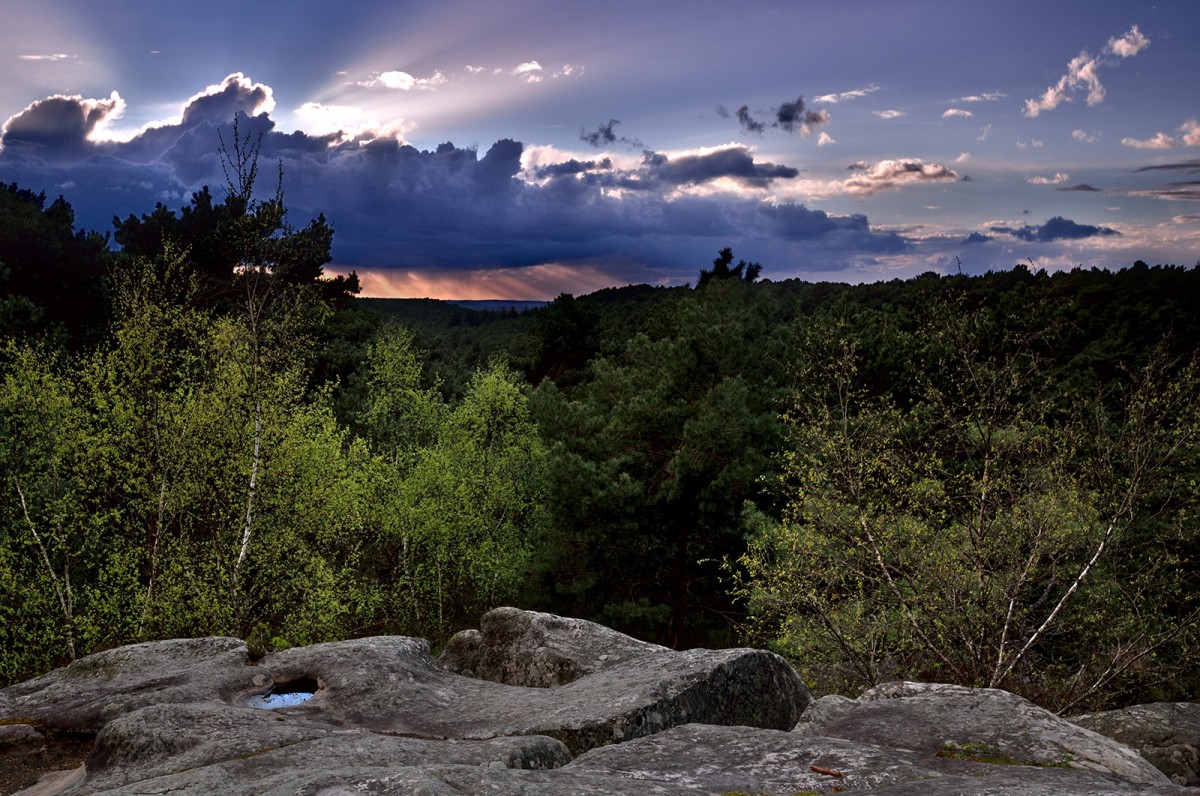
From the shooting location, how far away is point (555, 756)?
29.3 ft

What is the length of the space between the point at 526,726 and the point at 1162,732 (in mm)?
12167

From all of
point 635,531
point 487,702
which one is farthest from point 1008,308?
point 487,702

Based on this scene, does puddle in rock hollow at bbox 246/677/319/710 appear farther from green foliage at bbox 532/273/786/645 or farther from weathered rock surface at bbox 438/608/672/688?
green foliage at bbox 532/273/786/645

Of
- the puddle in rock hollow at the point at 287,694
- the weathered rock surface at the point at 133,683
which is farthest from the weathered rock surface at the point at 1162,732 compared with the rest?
the weathered rock surface at the point at 133,683

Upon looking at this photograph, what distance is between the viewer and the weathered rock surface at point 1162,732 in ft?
45.9

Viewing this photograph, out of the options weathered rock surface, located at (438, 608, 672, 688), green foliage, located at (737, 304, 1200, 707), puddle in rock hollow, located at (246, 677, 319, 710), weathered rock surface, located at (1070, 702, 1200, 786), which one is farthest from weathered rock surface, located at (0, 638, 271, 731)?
weathered rock surface, located at (1070, 702, 1200, 786)

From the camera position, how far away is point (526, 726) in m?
10.6

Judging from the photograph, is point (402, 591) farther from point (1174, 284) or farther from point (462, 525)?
point (1174, 284)

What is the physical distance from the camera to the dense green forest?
1700 cm

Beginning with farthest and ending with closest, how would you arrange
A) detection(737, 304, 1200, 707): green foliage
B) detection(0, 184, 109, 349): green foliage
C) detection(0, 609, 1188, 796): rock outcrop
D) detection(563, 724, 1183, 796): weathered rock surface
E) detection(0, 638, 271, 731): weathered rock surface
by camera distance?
detection(0, 184, 109, 349): green foliage
detection(737, 304, 1200, 707): green foliage
detection(0, 638, 271, 731): weathered rock surface
detection(0, 609, 1188, 796): rock outcrop
detection(563, 724, 1183, 796): weathered rock surface

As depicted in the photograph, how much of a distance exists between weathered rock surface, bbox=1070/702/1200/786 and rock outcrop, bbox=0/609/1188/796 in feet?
23.0

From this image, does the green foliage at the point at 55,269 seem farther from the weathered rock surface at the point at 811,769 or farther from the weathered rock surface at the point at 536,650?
the weathered rock surface at the point at 811,769

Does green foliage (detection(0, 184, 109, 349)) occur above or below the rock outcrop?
above

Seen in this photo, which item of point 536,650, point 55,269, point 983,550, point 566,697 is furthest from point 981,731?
point 55,269
